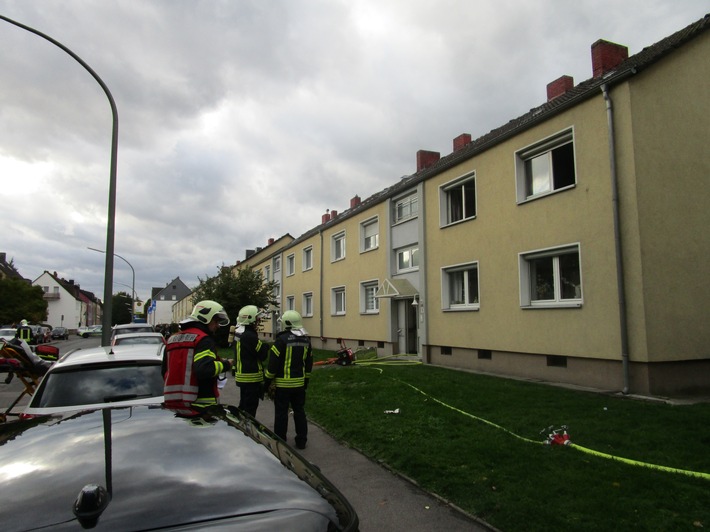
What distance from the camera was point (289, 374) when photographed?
6.15m

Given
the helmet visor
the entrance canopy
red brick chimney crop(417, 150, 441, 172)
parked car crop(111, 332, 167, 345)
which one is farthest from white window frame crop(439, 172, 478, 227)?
the helmet visor

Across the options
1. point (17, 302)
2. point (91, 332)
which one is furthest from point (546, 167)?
point (91, 332)

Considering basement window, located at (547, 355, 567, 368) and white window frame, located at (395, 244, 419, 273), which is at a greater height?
white window frame, located at (395, 244, 419, 273)

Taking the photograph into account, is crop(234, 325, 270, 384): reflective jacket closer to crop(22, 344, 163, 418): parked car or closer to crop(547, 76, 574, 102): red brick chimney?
crop(22, 344, 163, 418): parked car

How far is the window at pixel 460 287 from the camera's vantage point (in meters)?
14.3

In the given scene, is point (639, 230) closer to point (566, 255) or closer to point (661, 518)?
point (566, 255)

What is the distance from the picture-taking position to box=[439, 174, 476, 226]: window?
1477cm

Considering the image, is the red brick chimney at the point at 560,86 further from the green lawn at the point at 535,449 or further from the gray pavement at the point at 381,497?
the gray pavement at the point at 381,497

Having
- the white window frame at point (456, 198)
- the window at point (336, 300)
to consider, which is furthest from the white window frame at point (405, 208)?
the window at point (336, 300)

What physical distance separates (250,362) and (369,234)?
50.4ft

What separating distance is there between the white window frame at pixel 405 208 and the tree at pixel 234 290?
12.4 m

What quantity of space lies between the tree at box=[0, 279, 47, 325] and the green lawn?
4196cm

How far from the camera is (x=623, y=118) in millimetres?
9719

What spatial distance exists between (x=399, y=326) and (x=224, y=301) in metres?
13.0
